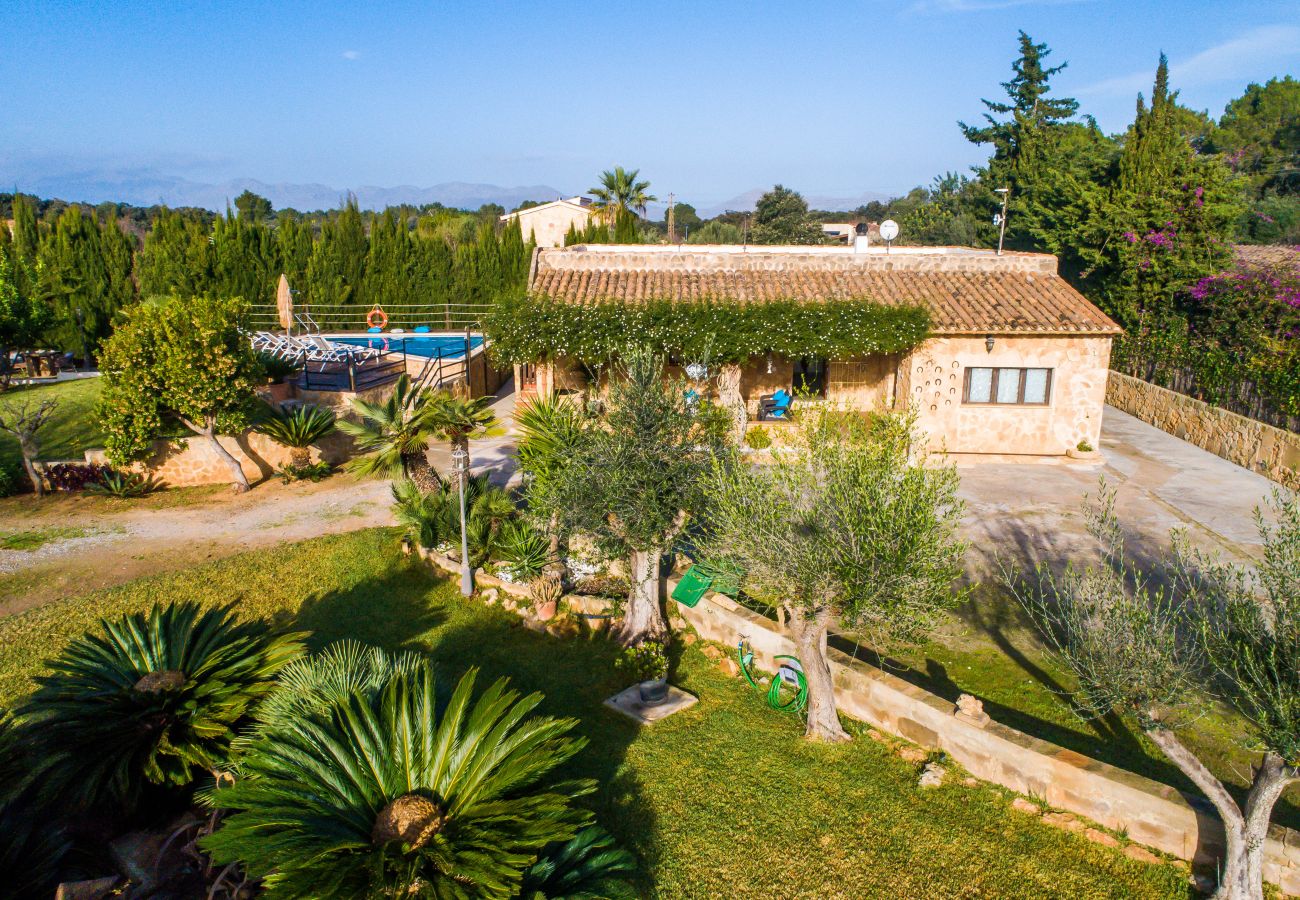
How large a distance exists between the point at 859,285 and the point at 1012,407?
468cm

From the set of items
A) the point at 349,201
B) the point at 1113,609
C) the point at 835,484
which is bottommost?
the point at 1113,609

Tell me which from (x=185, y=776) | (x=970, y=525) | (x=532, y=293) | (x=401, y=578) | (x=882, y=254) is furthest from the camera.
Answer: (x=882, y=254)

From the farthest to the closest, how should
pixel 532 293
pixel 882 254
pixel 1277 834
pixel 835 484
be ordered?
pixel 882 254 → pixel 532 293 → pixel 835 484 → pixel 1277 834

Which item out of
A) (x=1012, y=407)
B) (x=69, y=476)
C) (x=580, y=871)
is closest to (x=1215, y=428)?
(x=1012, y=407)

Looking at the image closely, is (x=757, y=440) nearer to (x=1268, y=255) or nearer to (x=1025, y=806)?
(x=1025, y=806)

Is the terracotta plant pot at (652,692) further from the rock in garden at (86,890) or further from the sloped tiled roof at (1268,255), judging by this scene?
the sloped tiled roof at (1268,255)

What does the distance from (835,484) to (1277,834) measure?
4261 millimetres

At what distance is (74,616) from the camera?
1173 centimetres

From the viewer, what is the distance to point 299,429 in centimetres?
1798

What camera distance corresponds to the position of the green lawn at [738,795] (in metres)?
6.61

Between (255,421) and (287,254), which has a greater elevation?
(287,254)

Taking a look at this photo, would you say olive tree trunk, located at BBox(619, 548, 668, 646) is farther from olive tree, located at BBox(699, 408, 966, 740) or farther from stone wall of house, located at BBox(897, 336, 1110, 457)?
stone wall of house, located at BBox(897, 336, 1110, 457)

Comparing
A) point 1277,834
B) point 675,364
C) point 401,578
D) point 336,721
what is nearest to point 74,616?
point 401,578

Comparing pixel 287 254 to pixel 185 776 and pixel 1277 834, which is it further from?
pixel 1277 834
